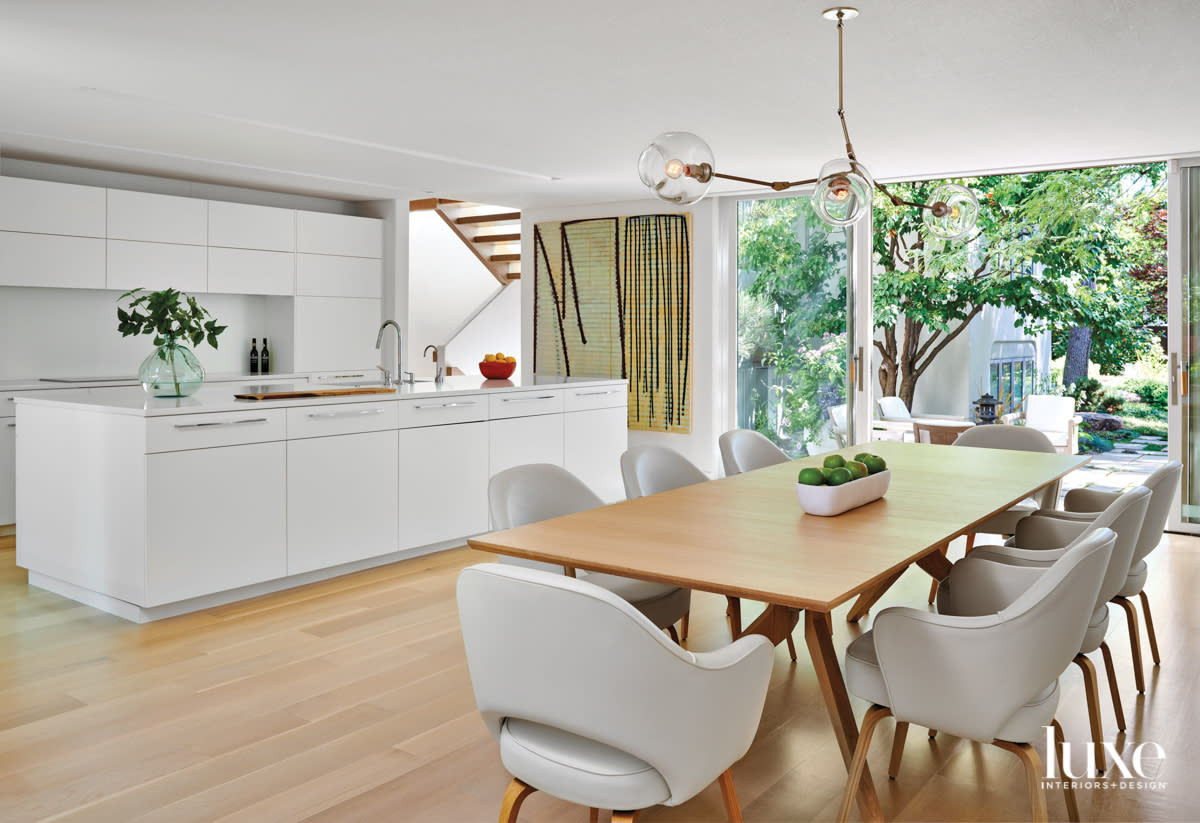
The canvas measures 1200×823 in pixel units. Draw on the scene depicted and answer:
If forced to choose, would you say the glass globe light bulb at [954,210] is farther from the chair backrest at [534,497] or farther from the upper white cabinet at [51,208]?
the upper white cabinet at [51,208]

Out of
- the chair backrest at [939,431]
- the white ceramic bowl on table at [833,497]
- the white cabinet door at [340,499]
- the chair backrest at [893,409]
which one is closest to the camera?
the white ceramic bowl on table at [833,497]

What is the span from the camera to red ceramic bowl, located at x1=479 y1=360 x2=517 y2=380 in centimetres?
589

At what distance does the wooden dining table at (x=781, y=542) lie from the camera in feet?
6.75

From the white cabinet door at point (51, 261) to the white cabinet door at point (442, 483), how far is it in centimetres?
277

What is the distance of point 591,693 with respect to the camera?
167cm

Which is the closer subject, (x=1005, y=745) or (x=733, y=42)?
(x=1005, y=745)

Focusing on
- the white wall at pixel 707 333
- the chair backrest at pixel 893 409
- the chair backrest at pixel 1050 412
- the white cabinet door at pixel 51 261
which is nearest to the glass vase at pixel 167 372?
the white cabinet door at pixel 51 261

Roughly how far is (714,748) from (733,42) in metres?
2.68

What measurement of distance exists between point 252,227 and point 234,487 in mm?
3452

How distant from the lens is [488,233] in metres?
9.52

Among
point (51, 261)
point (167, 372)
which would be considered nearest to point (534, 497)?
point (167, 372)

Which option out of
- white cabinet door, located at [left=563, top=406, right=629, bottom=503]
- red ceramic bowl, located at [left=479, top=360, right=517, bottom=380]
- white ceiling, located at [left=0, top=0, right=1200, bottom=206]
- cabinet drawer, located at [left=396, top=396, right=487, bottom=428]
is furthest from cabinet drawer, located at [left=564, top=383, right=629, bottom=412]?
white ceiling, located at [left=0, top=0, right=1200, bottom=206]

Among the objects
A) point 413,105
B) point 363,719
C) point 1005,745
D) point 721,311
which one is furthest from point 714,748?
point 721,311

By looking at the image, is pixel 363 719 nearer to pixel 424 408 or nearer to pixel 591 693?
pixel 591 693
